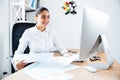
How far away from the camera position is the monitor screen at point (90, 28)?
1.20m

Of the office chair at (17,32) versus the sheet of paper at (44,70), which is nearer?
the sheet of paper at (44,70)

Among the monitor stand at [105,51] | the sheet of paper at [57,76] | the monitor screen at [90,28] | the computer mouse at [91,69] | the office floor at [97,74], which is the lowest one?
the office floor at [97,74]

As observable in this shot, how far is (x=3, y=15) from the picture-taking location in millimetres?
2410

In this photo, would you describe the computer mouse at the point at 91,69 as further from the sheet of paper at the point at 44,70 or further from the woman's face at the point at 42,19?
the woman's face at the point at 42,19

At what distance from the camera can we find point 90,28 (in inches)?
48.4

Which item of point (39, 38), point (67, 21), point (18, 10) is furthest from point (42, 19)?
point (67, 21)

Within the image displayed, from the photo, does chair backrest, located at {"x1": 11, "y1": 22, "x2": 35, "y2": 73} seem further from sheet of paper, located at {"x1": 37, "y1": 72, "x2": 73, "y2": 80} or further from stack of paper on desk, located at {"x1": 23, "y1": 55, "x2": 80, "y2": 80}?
sheet of paper, located at {"x1": 37, "y1": 72, "x2": 73, "y2": 80}

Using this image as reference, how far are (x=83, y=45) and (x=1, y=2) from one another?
161cm

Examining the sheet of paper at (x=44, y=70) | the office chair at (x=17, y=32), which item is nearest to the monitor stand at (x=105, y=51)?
the sheet of paper at (x=44, y=70)

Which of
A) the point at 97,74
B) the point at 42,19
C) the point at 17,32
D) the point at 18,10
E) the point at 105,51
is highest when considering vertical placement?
the point at 18,10

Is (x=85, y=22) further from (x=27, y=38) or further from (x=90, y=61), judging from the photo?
(x=27, y=38)

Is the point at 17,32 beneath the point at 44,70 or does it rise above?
above

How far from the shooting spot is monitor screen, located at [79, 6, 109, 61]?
1.20 meters

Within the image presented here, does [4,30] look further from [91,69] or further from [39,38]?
[91,69]
